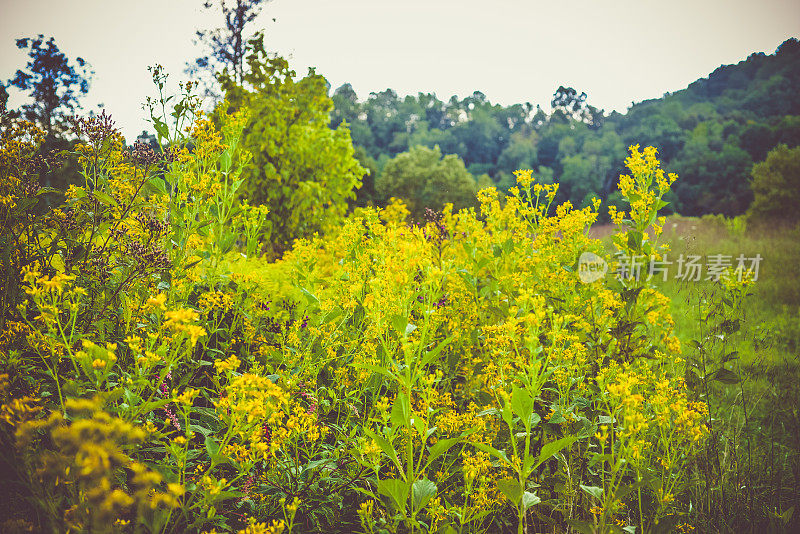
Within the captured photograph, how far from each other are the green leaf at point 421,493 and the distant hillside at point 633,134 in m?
19.4

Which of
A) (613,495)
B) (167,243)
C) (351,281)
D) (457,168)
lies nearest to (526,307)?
(613,495)

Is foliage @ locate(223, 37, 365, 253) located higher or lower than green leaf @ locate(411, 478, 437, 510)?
higher

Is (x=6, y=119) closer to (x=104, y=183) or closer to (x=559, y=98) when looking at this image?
(x=104, y=183)

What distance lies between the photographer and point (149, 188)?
212cm

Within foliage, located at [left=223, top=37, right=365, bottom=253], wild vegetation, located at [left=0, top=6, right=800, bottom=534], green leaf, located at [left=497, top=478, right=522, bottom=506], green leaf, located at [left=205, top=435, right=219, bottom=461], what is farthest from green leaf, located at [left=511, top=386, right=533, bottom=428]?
foliage, located at [left=223, top=37, right=365, bottom=253]

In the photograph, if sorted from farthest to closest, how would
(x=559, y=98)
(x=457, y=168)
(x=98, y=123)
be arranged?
(x=559, y=98), (x=457, y=168), (x=98, y=123)

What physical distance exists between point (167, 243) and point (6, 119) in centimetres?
78

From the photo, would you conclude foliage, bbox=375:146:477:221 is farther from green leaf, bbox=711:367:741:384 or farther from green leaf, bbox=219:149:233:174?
green leaf, bbox=711:367:741:384

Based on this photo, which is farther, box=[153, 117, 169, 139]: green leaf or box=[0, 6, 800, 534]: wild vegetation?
box=[153, 117, 169, 139]: green leaf

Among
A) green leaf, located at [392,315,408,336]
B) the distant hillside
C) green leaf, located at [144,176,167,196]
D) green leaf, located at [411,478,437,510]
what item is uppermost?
the distant hillside

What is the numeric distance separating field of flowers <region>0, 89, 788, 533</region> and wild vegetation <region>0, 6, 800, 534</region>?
0.05 ft

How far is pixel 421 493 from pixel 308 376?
81cm

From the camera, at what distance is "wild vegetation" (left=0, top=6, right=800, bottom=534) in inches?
51.9

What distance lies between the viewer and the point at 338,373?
2082 mm
